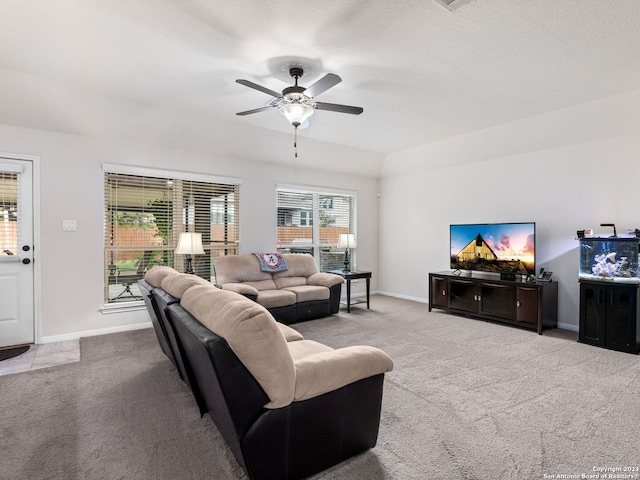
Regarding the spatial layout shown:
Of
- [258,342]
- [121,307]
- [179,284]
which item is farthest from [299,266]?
[258,342]

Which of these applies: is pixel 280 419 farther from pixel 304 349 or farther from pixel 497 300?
pixel 497 300

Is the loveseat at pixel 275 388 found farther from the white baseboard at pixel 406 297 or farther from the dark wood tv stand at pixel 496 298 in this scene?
the white baseboard at pixel 406 297

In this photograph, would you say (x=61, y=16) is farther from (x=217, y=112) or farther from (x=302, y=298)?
(x=302, y=298)

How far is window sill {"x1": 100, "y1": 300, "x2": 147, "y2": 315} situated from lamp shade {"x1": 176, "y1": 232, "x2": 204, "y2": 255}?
93 cm

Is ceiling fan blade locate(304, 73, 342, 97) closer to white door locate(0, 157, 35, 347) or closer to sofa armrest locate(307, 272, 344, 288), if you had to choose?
sofa armrest locate(307, 272, 344, 288)

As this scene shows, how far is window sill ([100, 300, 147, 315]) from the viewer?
14.6 feet

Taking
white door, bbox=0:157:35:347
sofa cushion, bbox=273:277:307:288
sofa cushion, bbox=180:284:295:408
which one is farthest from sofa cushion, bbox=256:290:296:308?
sofa cushion, bbox=180:284:295:408

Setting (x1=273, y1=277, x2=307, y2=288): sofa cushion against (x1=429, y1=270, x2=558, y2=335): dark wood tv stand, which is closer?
(x1=429, y1=270, x2=558, y2=335): dark wood tv stand

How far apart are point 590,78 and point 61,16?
4566mm

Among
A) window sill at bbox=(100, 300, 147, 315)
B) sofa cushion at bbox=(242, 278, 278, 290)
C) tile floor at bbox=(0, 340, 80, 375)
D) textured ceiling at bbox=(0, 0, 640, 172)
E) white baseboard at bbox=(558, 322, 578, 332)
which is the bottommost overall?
tile floor at bbox=(0, 340, 80, 375)

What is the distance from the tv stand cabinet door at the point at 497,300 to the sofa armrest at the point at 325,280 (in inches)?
82.1

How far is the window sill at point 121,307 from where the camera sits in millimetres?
4457

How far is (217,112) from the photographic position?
4395 millimetres

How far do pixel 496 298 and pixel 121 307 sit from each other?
16.8ft
